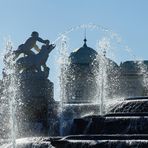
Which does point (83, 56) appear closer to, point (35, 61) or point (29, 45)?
point (29, 45)

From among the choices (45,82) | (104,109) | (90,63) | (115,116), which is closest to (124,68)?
(90,63)

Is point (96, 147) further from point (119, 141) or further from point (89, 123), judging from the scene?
point (89, 123)

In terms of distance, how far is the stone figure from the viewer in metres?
33.2

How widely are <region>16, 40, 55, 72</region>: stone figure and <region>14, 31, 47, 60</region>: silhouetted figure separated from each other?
0.33 metres

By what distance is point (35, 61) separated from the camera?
3350 centimetres

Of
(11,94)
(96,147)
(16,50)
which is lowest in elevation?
(96,147)

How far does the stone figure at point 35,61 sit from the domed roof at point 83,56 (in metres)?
39.3

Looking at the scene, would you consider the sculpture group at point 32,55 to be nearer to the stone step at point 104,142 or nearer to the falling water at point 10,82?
the falling water at point 10,82

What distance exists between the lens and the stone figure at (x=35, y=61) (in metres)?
33.2

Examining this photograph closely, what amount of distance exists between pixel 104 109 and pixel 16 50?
10.7 m

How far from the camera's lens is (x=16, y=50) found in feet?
112

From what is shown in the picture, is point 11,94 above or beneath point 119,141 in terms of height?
above

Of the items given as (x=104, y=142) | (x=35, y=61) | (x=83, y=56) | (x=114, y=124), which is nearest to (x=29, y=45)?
(x=35, y=61)

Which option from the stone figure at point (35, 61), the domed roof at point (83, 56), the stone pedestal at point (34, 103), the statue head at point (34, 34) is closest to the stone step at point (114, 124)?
the stone pedestal at point (34, 103)
